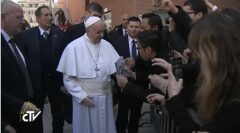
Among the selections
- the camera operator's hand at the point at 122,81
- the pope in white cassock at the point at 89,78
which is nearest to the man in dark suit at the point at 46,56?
the pope in white cassock at the point at 89,78

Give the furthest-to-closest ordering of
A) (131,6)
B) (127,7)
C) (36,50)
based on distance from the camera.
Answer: (127,7)
(131,6)
(36,50)

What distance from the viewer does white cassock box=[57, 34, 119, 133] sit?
4938 mm

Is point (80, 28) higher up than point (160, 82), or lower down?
higher up

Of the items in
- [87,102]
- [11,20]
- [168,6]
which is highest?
[168,6]

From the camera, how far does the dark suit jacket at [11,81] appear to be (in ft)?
12.9

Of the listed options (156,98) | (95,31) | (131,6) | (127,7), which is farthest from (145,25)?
(127,7)

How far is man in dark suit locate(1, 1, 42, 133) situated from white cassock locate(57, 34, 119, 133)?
21.1 inches

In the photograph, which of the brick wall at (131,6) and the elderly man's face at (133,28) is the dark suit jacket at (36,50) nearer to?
the elderly man's face at (133,28)

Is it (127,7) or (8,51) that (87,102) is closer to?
(8,51)

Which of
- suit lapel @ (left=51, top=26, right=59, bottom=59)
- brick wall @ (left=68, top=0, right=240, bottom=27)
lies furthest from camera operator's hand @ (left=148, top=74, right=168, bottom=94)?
brick wall @ (left=68, top=0, right=240, bottom=27)

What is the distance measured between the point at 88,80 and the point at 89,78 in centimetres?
3

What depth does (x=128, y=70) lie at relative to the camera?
467 centimetres

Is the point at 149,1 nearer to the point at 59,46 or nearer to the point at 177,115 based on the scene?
the point at 59,46

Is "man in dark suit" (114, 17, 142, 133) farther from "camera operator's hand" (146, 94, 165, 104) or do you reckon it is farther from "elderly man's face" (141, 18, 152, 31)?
"camera operator's hand" (146, 94, 165, 104)
